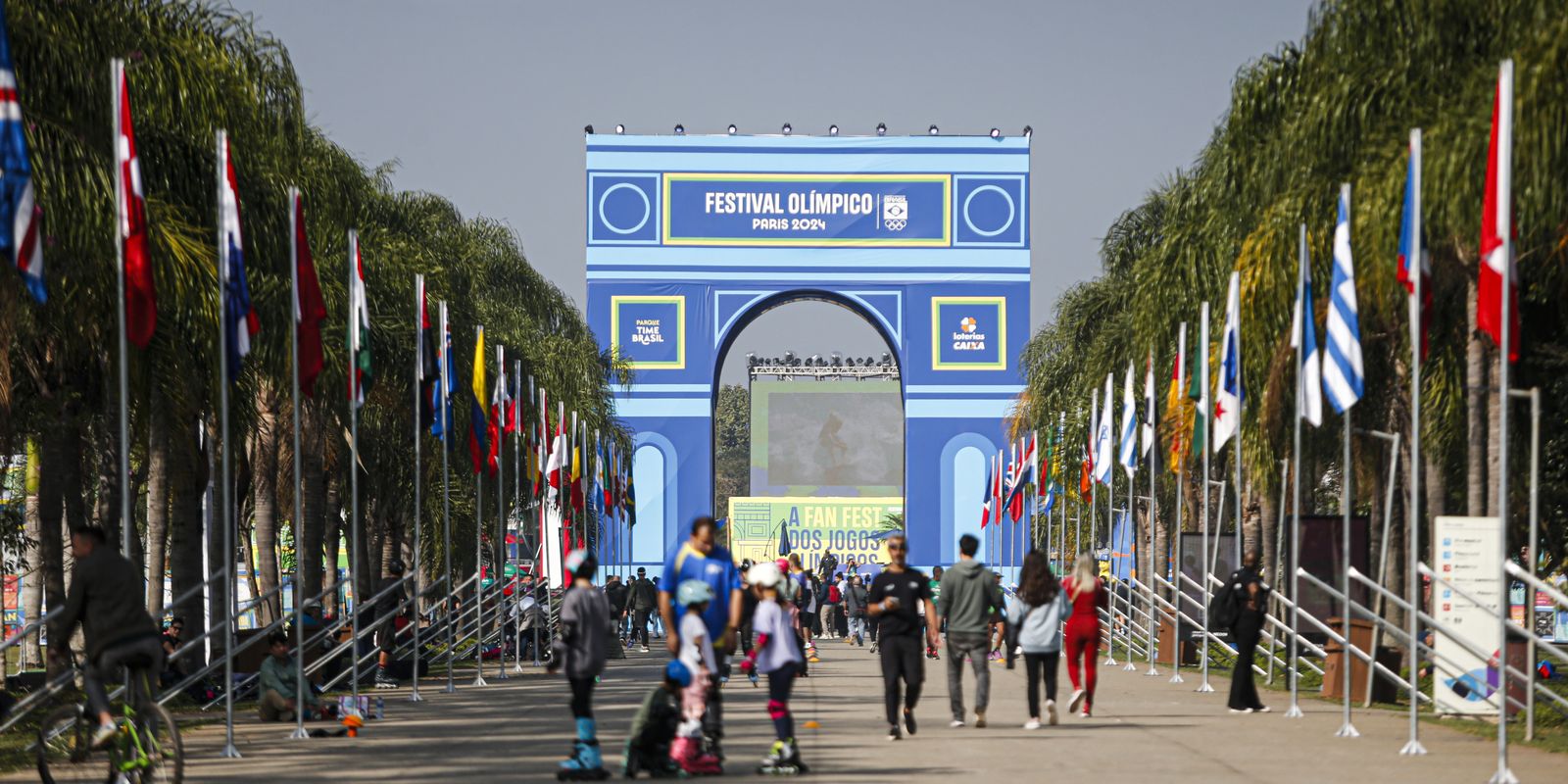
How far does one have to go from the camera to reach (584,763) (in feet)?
46.8

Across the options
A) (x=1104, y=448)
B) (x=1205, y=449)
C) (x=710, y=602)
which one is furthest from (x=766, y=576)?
(x=1104, y=448)

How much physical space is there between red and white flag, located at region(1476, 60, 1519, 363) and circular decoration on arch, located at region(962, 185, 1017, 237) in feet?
196

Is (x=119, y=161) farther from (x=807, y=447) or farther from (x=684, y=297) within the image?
(x=807, y=447)

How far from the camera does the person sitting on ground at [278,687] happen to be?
20766 mm

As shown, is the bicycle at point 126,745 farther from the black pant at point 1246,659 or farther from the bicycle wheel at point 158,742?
the black pant at point 1246,659

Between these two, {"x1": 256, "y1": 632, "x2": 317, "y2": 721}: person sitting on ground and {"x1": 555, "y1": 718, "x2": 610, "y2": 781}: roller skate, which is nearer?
{"x1": 555, "y1": 718, "x2": 610, "y2": 781}: roller skate

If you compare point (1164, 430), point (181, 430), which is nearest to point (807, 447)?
point (1164, 430)

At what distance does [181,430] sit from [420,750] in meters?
5.93

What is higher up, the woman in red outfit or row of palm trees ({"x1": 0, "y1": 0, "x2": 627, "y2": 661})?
row of palm trees ({"x1": 0, "y1": 0, "x2": 627, "y2": 661})

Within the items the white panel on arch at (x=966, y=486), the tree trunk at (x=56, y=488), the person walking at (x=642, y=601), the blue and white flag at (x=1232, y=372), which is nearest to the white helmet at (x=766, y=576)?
the tree trunk at (x=56, y=488)

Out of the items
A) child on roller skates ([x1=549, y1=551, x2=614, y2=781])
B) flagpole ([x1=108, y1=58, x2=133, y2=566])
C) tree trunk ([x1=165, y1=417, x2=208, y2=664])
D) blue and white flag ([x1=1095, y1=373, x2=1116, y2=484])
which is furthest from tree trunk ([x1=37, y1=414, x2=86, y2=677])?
blue and white flag ([x1=1095, y1=373, x2=1116, y2=484])

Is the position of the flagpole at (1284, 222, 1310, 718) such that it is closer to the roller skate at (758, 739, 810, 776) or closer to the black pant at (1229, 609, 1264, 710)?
the black pant at (1229, 609, 1264, 710)

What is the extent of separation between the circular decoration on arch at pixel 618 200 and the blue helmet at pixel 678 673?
198 feet

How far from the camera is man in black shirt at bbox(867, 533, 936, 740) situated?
17.7 m
